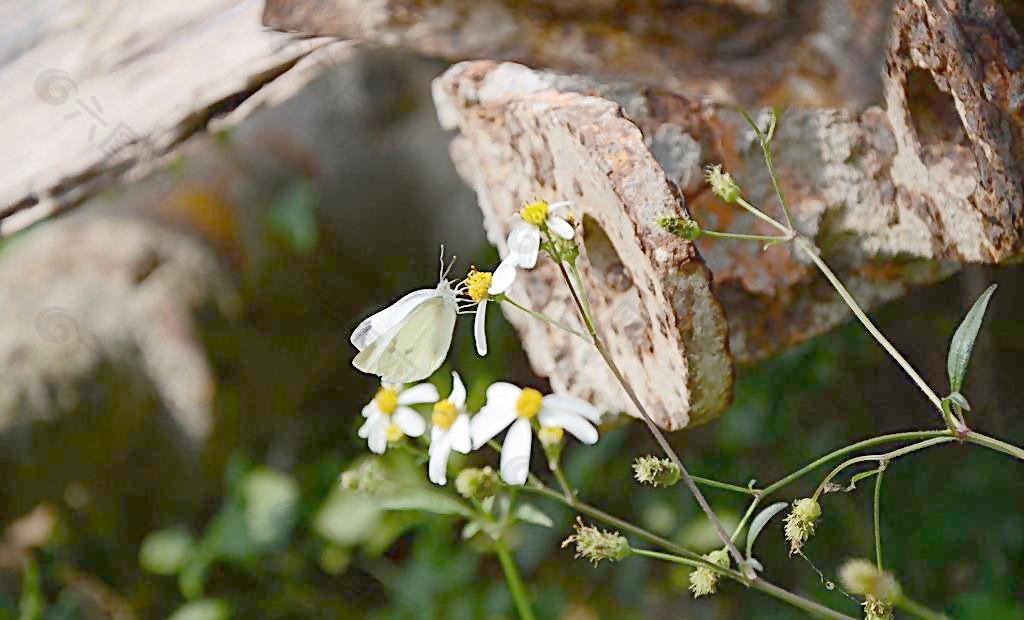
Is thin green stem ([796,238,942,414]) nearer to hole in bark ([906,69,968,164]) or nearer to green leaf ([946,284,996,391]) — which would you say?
green leaf ([946,284,996,391])

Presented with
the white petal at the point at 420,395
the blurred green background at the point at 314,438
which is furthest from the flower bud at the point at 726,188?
the blurred green background at the point at 314,438

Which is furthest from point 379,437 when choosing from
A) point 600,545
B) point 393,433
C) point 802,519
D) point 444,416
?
point 802,519

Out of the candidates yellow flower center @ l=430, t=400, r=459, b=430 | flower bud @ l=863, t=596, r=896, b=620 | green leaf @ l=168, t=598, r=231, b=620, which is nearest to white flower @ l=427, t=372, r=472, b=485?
yellow flower center @ l=430, t=400, r=459, b=430

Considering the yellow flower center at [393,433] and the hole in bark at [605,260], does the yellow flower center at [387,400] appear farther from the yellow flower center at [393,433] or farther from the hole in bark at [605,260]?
the hole in bark at [605,260]

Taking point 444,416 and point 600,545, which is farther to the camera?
point 444,416

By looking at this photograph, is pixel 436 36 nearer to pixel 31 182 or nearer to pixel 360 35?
pixel 360 35

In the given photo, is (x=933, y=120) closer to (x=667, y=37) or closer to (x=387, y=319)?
(x=667, y=37)

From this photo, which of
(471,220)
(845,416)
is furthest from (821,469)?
(471,220)
